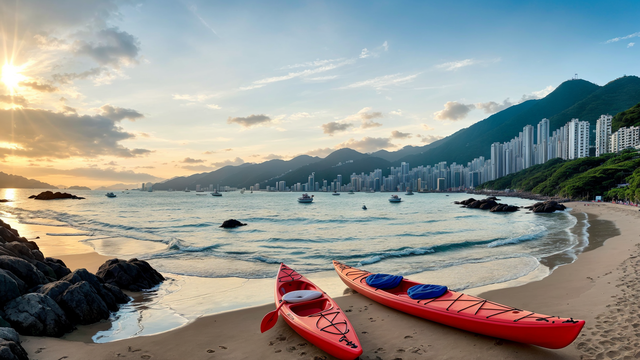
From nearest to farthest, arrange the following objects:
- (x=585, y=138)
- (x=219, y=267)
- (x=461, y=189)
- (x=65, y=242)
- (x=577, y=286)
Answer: (x=577, y=286), (x=219, y=267), (x=65, y=242), (x=585, y=138), (x=461, y=189)

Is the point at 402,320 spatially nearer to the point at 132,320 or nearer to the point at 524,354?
the point at 524,354

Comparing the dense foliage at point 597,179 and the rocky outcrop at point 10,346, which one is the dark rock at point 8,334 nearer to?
the rocky outcrop at point 10,346

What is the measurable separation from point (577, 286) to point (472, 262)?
14.2 feet

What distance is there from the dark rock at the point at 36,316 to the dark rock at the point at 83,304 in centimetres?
23

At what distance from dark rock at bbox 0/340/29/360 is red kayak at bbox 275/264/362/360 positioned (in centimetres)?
406

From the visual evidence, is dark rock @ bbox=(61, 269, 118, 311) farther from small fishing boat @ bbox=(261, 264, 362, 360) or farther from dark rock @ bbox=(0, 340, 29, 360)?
small fishing boat @ bbox=(261, 264, 362, 360)

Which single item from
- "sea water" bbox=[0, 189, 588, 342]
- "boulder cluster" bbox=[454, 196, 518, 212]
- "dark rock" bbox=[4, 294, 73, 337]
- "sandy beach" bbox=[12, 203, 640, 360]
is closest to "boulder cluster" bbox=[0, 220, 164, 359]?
"dark rock" bbox=[4, 294, 73, 337]

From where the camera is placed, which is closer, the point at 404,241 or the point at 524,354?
the point at 524,354

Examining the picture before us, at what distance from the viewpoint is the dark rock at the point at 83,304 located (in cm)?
599

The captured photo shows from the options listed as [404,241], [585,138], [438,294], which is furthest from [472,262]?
[585,138]

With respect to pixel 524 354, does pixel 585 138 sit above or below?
above

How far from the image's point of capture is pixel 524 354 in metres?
4.79

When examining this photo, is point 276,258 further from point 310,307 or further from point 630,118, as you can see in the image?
point 630,118

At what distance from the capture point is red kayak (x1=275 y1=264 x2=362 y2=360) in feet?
15.5
